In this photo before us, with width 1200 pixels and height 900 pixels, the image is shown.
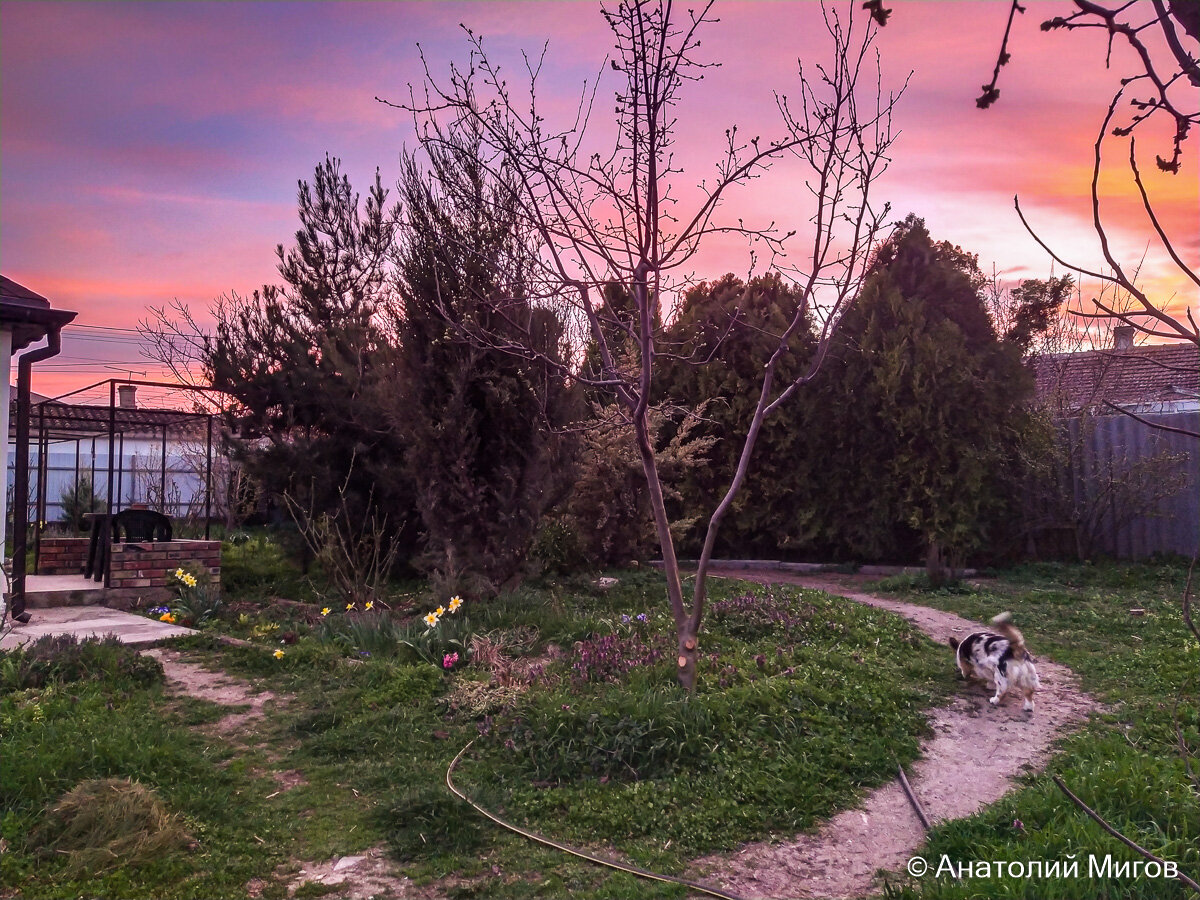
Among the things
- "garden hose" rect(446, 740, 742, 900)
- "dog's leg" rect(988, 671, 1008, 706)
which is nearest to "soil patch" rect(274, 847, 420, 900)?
"garden hose" rect(446, 740, 742, 900)

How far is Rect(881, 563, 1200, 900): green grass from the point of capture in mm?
2846

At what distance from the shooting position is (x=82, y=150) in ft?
21.7

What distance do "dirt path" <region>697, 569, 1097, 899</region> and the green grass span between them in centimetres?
17

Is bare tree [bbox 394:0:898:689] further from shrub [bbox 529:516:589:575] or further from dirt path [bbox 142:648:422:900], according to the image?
shrub [bbox 529:516:589:575]

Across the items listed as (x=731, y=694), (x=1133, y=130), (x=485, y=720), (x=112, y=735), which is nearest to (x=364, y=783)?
(x=485, y=720)

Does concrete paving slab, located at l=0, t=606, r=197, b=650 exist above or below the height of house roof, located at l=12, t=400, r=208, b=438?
below

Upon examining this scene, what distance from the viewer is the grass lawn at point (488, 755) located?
338cm

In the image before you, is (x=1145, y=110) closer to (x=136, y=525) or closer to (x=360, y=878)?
(x=360, y=878)

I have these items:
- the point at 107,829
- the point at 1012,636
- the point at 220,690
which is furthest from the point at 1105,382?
the point at 107,829

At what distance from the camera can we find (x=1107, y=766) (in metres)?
3.79

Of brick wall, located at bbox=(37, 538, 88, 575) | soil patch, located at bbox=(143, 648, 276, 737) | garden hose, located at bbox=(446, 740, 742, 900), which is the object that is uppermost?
brick wall, located at bbox=(37, 538, 88, 575)

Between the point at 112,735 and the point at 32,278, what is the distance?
20.5 feet

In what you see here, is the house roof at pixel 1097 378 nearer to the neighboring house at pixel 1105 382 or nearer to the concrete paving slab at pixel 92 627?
the neighboring house at pixel 1105 382

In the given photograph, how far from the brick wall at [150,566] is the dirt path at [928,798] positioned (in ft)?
24.1
